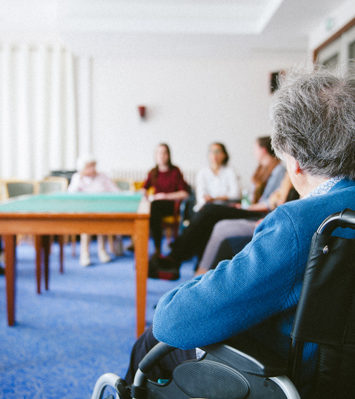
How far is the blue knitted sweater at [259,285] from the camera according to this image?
2.20 feet

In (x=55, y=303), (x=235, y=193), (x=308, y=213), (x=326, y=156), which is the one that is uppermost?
(x=326, y=156)

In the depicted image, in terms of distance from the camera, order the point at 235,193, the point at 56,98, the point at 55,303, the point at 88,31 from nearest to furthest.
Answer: the point at 55,303 → the point at 235,193 → the point at 88,31 → the point at 56,98

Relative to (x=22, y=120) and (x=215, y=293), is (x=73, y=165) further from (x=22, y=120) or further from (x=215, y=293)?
(x=215, y=293)

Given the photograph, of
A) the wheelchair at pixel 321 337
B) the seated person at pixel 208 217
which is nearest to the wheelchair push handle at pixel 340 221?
the wheelchair at pixel 321 337

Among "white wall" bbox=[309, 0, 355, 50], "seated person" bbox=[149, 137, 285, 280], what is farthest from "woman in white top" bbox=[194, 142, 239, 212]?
"white wall" bbox=[309, 0, 355, 50]

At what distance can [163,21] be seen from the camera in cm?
480

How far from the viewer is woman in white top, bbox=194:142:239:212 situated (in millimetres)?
4320

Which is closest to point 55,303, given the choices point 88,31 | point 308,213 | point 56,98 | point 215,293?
point 215,293

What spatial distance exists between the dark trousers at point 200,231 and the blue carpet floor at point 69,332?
16.8 inches

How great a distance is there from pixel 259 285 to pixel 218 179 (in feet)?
12.2

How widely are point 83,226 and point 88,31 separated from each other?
372 centimetres

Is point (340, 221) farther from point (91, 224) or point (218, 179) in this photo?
Result: point (218, 179)

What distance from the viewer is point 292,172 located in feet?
2.84

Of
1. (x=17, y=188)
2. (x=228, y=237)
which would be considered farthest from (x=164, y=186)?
(x=228, y=237)
